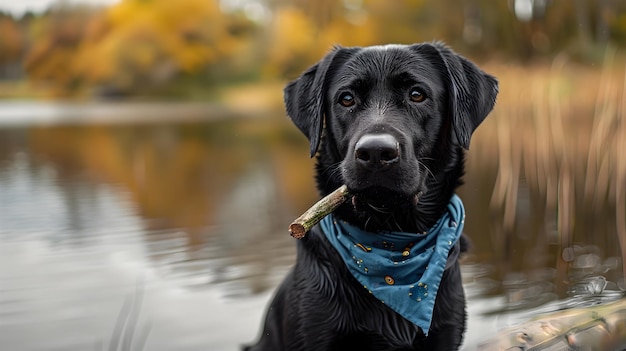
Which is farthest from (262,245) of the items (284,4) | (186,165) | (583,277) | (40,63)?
(40,63)

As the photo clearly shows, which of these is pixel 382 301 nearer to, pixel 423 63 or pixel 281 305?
pixel 281 305

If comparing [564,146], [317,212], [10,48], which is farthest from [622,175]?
[10,48]

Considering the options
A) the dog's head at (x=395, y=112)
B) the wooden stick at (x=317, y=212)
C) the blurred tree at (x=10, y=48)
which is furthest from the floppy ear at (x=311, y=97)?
the blurred tree at (x=10, y=48)

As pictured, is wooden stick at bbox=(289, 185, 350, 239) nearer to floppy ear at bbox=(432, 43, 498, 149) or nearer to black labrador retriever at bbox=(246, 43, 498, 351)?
black labrador retriever at bbox=(246, 43, 498, 351)

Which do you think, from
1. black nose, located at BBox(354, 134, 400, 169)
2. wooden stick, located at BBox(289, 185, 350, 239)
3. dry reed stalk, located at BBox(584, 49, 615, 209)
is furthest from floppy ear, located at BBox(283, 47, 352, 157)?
dry reed stalk, located at BBox(584, 49, 615, 209)

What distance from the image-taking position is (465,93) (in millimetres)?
2988

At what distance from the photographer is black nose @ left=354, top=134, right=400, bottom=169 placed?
246cm

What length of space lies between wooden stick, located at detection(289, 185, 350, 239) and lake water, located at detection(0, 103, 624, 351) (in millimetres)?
1305

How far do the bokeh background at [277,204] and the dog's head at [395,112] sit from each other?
21.8 inches

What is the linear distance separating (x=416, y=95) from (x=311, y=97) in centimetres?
48

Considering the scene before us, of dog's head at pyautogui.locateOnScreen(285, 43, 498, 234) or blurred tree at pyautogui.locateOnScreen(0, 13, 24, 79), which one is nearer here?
dog's head at pyautogui.locateOnScreen(285, 43, 498, 234)

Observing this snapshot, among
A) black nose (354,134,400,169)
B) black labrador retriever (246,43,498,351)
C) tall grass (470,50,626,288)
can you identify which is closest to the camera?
black nose (354,134,400,169)

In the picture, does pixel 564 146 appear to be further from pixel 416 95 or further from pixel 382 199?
pixel 382 199

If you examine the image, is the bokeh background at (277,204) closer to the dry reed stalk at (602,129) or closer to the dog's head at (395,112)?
the dry reed stalk at (602,129)
